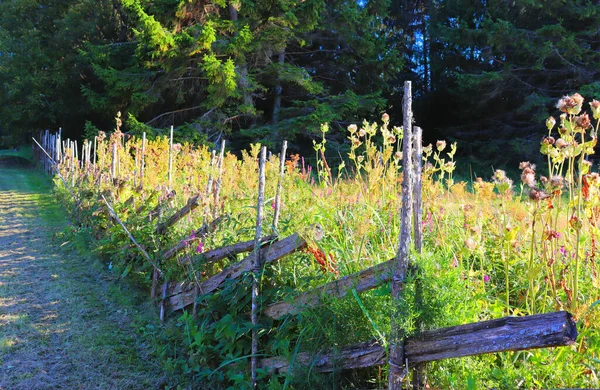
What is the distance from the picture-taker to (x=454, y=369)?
2.16 m

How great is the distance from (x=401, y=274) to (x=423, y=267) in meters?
0.10

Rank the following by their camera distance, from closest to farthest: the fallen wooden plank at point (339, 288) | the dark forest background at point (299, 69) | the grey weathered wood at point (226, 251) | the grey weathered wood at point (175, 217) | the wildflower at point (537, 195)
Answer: the wildflower at point (537, 195) → the fallen wooden plank at point (339, 288) → the grey weathered wood at point (226, 251) → the grey weathered wood at point (175, 217) → the dark forest background at point (299, 69)

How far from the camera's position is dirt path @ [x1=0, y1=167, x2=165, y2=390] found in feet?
10.8

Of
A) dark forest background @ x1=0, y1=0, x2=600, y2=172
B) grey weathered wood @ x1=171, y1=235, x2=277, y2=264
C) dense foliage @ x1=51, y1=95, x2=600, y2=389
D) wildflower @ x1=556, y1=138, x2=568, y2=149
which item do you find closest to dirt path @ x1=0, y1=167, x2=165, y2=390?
dense foliage @ x1=51, y1=95, x2=600, y2=389

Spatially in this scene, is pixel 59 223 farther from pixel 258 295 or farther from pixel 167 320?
pixel 258 295

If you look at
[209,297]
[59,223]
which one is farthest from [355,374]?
[59,223]

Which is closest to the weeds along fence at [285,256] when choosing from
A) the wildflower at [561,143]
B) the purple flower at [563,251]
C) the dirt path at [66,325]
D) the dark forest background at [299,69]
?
the dirt path at [66,325]

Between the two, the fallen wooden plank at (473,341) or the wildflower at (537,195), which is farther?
the wildflower at (537,195)

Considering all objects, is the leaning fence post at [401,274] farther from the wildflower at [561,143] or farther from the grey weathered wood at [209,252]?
the grey weathered wood at [209,252]

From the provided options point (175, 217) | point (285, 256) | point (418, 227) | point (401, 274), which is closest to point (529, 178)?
point (418, 227)

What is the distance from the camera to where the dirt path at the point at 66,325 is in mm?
3279

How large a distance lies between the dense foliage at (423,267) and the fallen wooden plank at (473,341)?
0.06m

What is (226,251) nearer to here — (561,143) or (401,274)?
(401,274)

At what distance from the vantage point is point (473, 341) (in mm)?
1812
